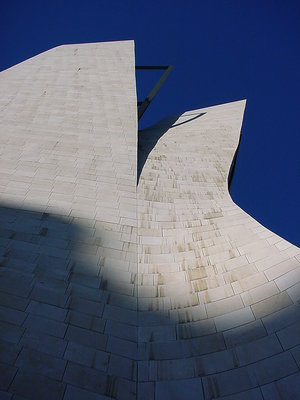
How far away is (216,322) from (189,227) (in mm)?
3233

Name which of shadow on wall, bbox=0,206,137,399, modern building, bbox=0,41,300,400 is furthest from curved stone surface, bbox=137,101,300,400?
shadow on wall, bbox=0,206,137,399

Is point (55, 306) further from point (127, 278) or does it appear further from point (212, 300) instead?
point (212, 300)

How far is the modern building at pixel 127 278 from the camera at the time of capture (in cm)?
471

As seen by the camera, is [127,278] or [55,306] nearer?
[55,306]

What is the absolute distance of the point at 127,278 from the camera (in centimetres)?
662

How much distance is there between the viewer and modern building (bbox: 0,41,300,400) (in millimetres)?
4707

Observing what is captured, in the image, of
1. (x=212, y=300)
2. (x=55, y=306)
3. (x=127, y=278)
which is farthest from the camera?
(x=127, y=278)

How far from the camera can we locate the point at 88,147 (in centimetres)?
1059

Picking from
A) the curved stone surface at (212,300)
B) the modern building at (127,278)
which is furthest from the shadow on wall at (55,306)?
the curved stone surface at (212,300)

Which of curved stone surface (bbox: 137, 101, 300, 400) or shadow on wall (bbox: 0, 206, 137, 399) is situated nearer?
shadow on wall (bbox: 0, 206, 137, 399)

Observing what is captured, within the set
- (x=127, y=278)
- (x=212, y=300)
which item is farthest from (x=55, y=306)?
(x=212, y=300)

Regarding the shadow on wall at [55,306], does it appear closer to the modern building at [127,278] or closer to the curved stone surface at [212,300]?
the modern building at [127,278]

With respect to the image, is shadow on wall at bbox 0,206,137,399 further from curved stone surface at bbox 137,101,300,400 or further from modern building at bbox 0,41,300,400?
curved stone surface at bbox 137,101,300,400

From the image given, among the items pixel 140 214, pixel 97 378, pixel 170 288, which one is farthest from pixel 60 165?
pixel 97 378
